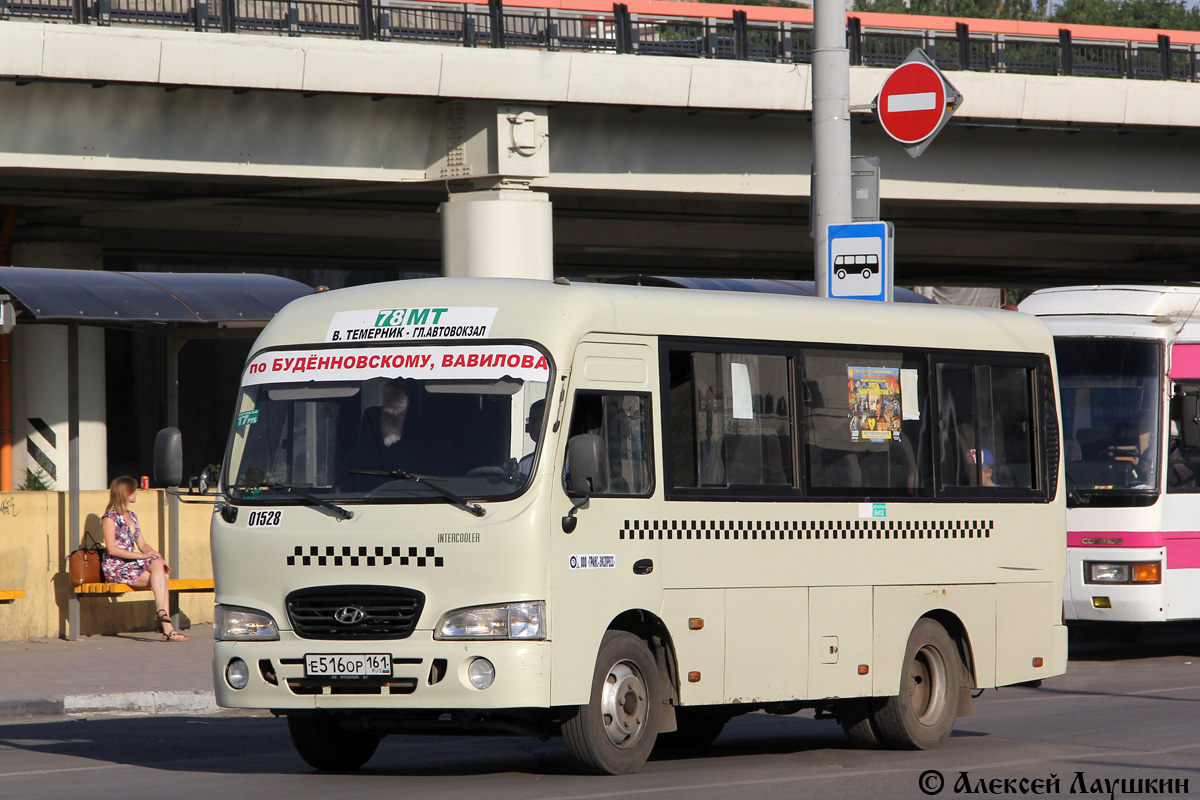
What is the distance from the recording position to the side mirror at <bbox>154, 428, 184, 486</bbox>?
367 inches

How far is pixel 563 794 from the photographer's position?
8383mm

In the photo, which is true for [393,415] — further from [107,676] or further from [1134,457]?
[1134,457]

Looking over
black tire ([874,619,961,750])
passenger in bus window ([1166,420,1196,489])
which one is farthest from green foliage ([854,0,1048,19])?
black tire ([874,619,961,750])

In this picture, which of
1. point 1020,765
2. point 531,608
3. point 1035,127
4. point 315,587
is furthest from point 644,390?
point 1035,127

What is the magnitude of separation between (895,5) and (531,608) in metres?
75.0

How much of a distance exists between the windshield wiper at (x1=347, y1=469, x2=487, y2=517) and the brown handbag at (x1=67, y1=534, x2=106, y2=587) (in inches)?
341

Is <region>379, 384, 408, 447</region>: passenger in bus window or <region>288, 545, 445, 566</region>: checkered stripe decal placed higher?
<region>379, 384, 408, 447</region>: passenger in bus window

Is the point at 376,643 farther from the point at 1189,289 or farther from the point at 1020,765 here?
the point at 1189,289

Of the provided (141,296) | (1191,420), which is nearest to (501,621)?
(1191,420)

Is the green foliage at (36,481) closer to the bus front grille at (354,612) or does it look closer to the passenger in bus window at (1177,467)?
the passenger in bus window at (1177,467)

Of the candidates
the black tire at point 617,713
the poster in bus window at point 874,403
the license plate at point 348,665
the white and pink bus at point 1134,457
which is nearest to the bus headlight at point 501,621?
the license plate at point 348,665

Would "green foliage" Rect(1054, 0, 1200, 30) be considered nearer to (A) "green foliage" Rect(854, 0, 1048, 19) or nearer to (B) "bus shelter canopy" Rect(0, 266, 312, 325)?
(A) "green foliage" Rect(854, 0, 1048, 19)

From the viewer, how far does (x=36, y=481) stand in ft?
78.8

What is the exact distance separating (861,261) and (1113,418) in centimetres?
381
